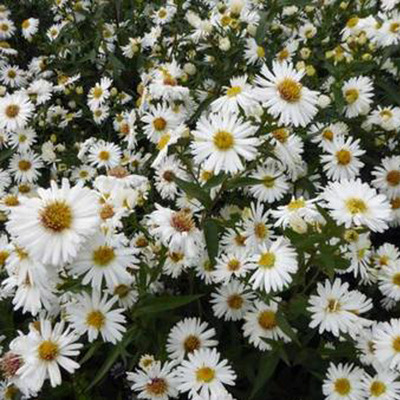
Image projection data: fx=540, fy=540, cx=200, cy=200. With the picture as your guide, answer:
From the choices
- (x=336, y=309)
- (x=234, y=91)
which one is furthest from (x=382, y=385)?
(x=234, y=91)

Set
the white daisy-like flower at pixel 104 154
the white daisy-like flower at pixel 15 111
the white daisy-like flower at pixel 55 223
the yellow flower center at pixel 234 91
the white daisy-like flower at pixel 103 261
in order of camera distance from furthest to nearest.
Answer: the white daisy-like flower at pixel 15 111 → the white daisy-like flower at pixel 104 154 → the yellow flower center at pixel 234 91 → the white daisy-like flower at pixel 103 261 → the white daisy-like flower at pixel 55 223

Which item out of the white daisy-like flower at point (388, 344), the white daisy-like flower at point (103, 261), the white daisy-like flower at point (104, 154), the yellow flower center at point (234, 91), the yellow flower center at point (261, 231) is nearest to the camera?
the white daisy-like flower at point (103, 261)

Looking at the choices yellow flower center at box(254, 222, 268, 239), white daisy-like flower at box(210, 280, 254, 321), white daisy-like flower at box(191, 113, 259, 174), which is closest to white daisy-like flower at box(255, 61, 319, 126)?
white daisy-like flower at box(191, 113, 259, 174)

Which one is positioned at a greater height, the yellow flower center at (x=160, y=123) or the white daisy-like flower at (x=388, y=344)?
the yellow flower center at (x=160, y=123)

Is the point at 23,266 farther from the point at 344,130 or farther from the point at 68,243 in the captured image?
the point at 344,130

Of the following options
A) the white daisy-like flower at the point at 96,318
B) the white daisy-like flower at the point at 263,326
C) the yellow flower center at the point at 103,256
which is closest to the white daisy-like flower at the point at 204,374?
the white daisy-like flower at the point at 263,326

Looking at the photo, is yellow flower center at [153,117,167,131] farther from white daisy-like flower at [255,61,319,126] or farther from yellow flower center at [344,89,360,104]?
yellow flower center at [344,89,360,104]

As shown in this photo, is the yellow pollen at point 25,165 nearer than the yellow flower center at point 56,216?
No

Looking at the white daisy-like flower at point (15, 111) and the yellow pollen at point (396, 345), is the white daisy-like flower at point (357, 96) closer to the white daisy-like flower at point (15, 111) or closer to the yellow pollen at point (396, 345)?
the yellow pollen at point (396, 345)
